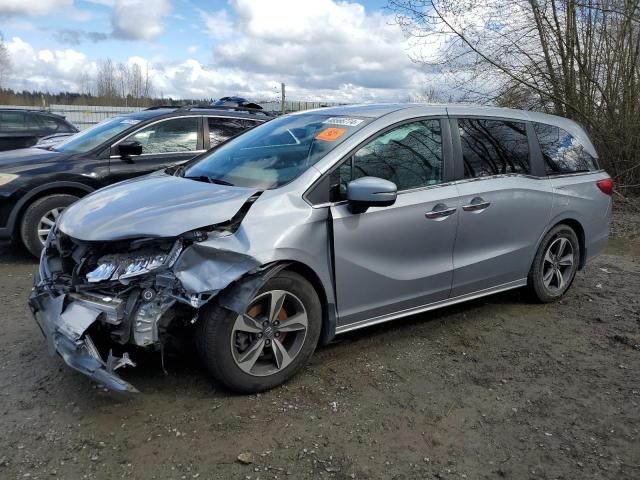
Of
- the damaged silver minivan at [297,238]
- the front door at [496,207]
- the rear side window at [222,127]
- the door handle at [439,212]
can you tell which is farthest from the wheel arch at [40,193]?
the front door at [496,207]

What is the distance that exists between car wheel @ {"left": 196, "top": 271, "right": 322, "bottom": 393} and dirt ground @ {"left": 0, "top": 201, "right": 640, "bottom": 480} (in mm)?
146

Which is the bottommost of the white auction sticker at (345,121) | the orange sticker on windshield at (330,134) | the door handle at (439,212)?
the door handle at (439,212)

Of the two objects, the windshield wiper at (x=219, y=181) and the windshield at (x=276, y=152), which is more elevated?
the windshield at (x=276, y=152)

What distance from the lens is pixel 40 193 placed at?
232 inches

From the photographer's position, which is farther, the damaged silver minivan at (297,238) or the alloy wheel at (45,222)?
the alloy wheel at (45,222)

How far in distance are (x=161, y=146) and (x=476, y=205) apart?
4.14 meters

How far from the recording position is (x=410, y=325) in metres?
4.37

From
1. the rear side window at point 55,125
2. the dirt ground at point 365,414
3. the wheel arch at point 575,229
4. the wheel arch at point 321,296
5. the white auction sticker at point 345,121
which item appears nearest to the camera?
the dirt ground at point 365,414

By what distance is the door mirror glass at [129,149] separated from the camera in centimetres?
620

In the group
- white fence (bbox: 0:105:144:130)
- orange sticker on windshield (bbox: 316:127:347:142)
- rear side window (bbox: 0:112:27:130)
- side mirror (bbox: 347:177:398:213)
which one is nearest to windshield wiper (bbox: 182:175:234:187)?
orange sticker on windshield (bbox: 316:127:347:142)

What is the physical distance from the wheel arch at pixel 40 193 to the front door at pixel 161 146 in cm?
38

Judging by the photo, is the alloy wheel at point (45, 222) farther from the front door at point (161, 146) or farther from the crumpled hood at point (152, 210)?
the crumpled hood at point (152, 210)

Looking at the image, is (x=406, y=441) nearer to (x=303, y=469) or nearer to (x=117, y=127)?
(x=303, y=469)

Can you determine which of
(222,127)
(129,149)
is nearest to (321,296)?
(129,149)
